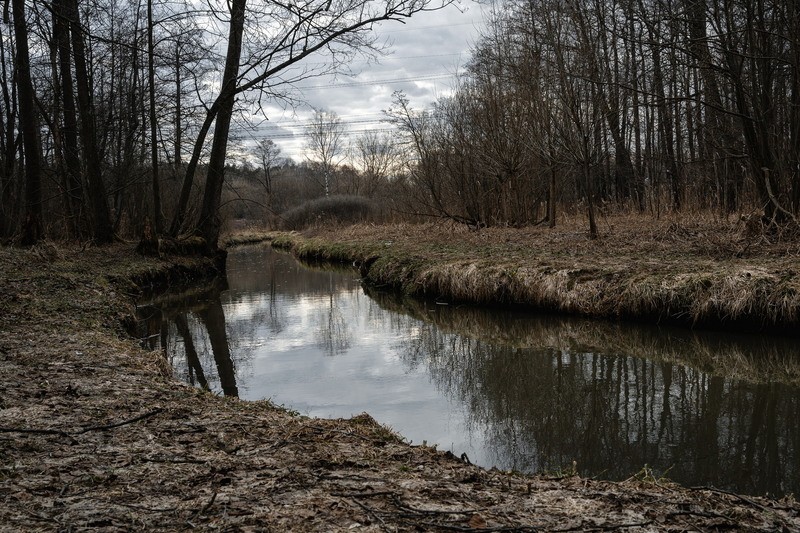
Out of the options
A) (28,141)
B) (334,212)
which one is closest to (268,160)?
(334,212)

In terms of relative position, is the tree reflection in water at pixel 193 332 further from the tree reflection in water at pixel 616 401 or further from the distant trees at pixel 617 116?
the distant trees at pixel 617 116

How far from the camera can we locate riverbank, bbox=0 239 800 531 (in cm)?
231

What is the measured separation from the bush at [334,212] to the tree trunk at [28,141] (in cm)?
1630

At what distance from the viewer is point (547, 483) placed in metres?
2.87

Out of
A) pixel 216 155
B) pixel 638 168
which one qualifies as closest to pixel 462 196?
pixel 638 168

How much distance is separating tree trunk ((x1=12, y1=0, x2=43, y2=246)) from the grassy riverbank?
7.00 m

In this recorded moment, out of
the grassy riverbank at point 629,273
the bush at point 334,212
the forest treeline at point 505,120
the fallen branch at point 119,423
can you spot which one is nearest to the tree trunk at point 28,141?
the forest treeline at point 505,120

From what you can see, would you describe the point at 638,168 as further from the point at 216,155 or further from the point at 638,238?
the point at 216,155

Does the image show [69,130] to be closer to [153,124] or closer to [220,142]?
[153,124]

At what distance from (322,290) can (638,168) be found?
11.3 m

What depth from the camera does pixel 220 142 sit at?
1512 centimetres

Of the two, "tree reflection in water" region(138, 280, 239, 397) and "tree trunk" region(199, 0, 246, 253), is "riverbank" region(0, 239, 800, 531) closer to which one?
"tree reflection in water" region(138, 280, 239, 397)

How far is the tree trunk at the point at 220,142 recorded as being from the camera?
13.4 m

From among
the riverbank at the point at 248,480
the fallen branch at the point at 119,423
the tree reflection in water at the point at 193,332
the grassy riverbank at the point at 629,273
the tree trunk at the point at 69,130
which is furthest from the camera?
the tree trunk at the point at 69,130
